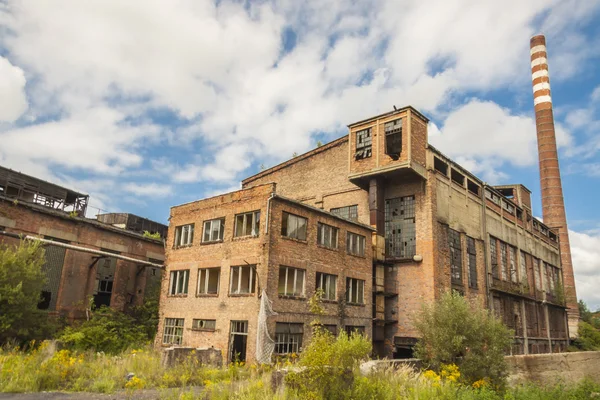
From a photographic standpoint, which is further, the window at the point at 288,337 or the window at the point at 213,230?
the window at the point at 213,230

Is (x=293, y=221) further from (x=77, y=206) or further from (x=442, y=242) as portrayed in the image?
(x=77, y=206)

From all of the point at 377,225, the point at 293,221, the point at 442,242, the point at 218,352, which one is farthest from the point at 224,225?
the point at 442,242

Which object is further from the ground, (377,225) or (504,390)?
(377,225)

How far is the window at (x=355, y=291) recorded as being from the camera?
2231 centimetres

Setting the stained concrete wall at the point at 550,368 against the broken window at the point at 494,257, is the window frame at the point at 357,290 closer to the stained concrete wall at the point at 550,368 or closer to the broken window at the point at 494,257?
the stained concrete wall at the point at 550,368

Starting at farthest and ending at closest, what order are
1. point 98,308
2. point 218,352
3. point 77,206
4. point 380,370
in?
point 77,206 → point 98,308 → point 218,352 → point 380,370

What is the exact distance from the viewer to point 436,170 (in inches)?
998

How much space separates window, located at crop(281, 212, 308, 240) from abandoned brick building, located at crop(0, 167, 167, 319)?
10.3 m

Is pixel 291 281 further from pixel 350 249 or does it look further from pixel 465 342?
pixel 465 342

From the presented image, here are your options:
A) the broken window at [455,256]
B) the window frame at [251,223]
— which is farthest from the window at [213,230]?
the broken window at [455,256]

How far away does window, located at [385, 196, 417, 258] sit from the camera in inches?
980

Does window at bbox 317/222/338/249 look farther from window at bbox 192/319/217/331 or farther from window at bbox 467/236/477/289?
window at bbox 467/236/477/289

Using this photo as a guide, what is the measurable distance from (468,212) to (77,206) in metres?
26.2

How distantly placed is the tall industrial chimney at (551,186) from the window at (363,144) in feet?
88.2
